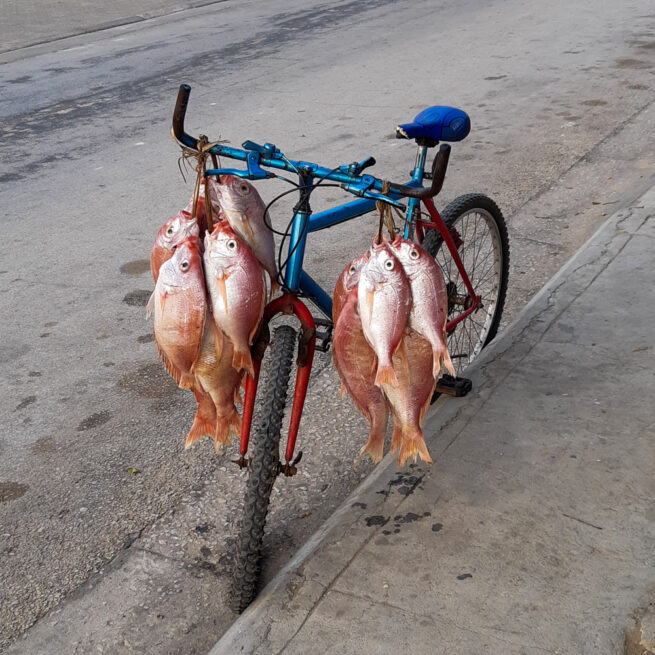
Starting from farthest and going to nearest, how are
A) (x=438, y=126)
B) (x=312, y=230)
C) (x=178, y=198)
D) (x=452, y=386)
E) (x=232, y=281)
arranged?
→ (x=178, y=198), (x=452, y=386), (x=438, y=126), (x=312, y=230), (x=232, y=281)

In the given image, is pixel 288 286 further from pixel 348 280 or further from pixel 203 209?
pixel 203 209

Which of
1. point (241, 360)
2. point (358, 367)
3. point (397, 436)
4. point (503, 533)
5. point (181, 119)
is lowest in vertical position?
point (503, 533)

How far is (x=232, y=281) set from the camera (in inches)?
98.0

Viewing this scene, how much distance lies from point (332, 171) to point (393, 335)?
0.55m

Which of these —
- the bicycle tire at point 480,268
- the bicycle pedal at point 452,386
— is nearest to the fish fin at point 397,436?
the bicycle pedal at point 452,386

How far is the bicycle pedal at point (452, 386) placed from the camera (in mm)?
3551

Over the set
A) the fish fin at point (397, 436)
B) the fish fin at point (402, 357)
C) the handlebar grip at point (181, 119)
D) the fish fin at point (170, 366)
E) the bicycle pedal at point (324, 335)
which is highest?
the handlebar grip at point (181, 119)

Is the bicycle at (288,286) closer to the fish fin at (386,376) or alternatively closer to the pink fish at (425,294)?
the pink fish at (425,294)

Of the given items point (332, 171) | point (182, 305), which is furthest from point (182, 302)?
point (332, 171)

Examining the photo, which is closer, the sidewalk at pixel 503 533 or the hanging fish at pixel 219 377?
the sidewalk at pixel 503 533

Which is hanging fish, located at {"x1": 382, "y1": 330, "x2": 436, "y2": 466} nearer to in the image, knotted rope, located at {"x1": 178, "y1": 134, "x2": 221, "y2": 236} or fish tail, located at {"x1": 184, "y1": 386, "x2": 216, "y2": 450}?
fish tail, located at {"x1": 184, "y1": 386, "x2": 216, "y2": 450}

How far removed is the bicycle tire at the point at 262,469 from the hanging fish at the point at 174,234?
0.41 m

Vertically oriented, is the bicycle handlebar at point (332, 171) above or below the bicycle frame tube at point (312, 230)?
above

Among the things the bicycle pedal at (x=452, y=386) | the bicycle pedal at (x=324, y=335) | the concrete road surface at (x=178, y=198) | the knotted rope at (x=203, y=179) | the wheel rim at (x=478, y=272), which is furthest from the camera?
the wheel rim at (x=478, y=272)
